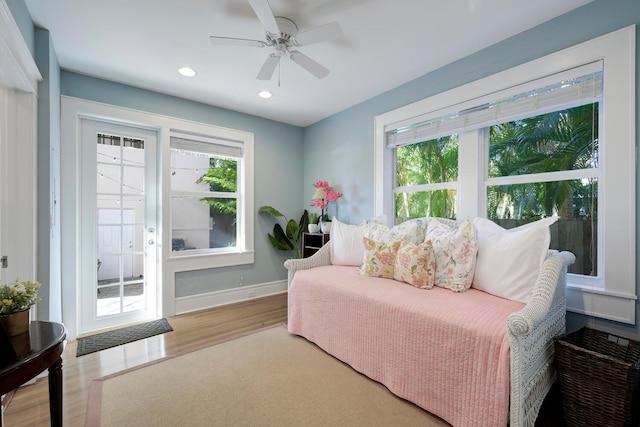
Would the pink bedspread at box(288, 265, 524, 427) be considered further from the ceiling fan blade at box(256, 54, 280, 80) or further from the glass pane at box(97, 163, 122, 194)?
the glass pane at box(97, 163, 122, 194)

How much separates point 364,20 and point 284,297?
130 inches

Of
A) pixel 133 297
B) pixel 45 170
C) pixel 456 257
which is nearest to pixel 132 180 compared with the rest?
pixel 45 170

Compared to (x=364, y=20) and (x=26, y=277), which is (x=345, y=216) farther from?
(x=26, y=277)

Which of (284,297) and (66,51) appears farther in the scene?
(284,297)

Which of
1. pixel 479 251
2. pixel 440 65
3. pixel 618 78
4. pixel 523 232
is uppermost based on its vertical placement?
pixel 440 65

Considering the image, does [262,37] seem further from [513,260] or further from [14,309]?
[513,260]

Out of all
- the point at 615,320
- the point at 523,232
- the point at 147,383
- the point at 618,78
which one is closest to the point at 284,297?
the point at 147,383

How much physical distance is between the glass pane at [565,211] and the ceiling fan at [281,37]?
1.83 metres

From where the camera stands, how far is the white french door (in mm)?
2883

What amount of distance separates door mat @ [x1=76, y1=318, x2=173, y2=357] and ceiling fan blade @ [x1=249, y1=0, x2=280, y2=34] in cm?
283

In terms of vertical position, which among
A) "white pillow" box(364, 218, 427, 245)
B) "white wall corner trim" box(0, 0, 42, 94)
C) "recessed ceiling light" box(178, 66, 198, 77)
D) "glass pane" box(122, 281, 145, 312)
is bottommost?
"glass pane" box(122, 281, 145, 312)

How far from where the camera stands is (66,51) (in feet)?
7.76

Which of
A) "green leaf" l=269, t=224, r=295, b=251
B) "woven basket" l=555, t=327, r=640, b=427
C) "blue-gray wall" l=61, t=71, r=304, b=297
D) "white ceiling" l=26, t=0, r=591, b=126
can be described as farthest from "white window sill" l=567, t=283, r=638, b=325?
"blue-gray wall" l=61, t=71, r=304, b=297

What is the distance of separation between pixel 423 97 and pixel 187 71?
7.43 feet
